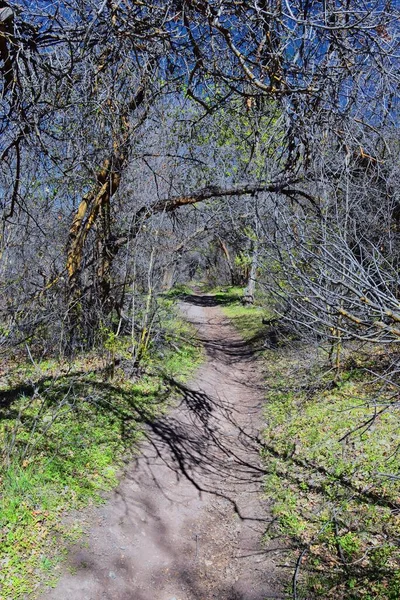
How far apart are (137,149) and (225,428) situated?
4.64 metres

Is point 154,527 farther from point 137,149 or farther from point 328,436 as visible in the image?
point 137,149

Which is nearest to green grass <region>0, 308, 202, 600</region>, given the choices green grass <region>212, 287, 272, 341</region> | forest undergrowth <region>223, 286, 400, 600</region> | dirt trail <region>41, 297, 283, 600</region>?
dirt trail <region>41, 297, 283, 600</region>

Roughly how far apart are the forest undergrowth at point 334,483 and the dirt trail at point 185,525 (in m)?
0.28

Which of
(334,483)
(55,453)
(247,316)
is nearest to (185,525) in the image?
(55,453)

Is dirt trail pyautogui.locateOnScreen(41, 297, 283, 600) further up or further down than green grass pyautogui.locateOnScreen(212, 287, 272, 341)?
further down

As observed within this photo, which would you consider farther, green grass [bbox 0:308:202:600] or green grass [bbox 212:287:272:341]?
green grass [bbox 212:287:272:341]

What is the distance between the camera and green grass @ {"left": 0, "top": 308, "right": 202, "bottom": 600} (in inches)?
140

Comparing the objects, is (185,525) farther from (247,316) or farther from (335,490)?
(247,316)

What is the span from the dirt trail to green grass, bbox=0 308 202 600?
218mm

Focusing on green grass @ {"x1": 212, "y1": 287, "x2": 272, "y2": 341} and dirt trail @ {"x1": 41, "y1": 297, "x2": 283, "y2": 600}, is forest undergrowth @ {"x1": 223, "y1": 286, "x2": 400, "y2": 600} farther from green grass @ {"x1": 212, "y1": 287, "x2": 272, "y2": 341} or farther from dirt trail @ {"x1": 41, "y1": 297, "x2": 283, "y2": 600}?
green grass @ {"x1": 212, "y1": 287, "x2": 272, "y2": 341}

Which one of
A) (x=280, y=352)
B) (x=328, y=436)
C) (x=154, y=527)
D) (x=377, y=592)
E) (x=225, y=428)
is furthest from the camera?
(x=280, y=352)

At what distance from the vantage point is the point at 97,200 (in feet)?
21.5

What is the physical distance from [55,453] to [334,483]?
314 centimetres

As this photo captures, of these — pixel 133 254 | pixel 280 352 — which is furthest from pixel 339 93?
pixel 280 352
